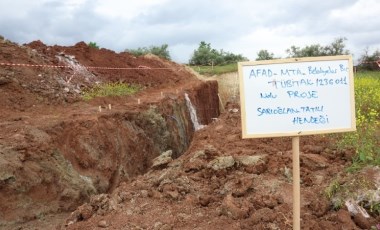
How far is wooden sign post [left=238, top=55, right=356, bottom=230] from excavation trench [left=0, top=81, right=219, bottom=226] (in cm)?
520

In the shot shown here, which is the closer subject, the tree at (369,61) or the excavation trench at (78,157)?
the excavation trench at (78,157)

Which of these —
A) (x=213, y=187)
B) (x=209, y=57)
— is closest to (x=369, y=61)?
(x=209, y=57)

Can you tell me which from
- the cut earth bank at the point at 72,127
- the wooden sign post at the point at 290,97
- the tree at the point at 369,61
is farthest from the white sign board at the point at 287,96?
the tree at the point at 369,61

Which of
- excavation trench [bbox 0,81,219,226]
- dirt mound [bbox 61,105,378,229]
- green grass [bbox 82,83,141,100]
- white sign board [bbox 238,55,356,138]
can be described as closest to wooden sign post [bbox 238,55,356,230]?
white sign board [bbox 238,55,356,138]

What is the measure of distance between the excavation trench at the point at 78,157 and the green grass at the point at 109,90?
172 cm

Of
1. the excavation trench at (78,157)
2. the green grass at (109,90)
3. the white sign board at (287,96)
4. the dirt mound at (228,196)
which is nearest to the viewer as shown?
the white sign board at (287,96)

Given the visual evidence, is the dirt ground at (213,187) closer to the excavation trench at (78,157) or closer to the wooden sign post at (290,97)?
the excavation trench at (78,157)

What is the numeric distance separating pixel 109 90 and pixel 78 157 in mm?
5771

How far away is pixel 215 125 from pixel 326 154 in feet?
13.5

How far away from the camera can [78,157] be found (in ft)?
31.0

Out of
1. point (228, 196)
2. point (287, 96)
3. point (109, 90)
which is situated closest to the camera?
point (287, 96)

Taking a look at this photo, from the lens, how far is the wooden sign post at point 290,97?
156 inches

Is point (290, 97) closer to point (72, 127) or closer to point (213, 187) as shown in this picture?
point (213, 187)

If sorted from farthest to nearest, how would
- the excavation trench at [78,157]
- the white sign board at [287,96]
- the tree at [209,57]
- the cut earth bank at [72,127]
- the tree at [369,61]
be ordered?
1. the tree at [209,57]
2. the tree at [369,61]
3. the cut earth bank at [72,127]
4. the excavation trench at [78,157]
5. the white sign board at [287,96]
